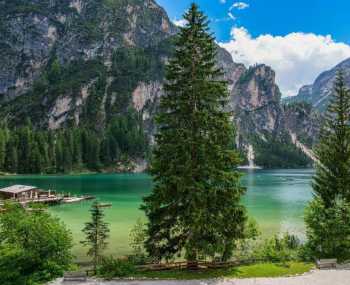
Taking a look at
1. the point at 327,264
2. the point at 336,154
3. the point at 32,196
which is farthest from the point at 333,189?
the point at 32,196

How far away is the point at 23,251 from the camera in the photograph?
21078mm

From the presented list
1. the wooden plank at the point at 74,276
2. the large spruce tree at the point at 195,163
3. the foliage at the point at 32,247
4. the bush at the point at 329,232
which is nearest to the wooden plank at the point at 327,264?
the bush at the point at 329,232

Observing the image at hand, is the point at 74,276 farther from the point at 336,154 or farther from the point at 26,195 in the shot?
the point at 26,195

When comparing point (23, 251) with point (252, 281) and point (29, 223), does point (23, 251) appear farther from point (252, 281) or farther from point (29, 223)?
point (252, 281)

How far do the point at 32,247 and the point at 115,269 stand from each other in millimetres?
4783

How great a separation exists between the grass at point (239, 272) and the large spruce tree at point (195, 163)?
3.32 feet

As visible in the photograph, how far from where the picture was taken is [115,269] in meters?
22.8

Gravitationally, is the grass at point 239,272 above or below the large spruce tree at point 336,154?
below

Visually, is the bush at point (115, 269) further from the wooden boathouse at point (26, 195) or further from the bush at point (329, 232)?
the wooden boathouse at point (26, 195)

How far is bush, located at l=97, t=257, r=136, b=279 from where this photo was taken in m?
22.5

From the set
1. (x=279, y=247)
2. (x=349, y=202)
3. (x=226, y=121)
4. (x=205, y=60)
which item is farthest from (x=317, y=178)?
(x=205, y=60)

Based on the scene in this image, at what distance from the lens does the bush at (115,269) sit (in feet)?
73.8

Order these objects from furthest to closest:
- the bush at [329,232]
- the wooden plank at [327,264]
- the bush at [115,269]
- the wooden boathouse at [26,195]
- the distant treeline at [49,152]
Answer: the distant treeline at [49,152] → the wooden boathouse at [26,195] → the bush at [329,232] → the wooden plank at [327,264] → the bush at [115,269]

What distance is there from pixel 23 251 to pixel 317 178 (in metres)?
22.2
